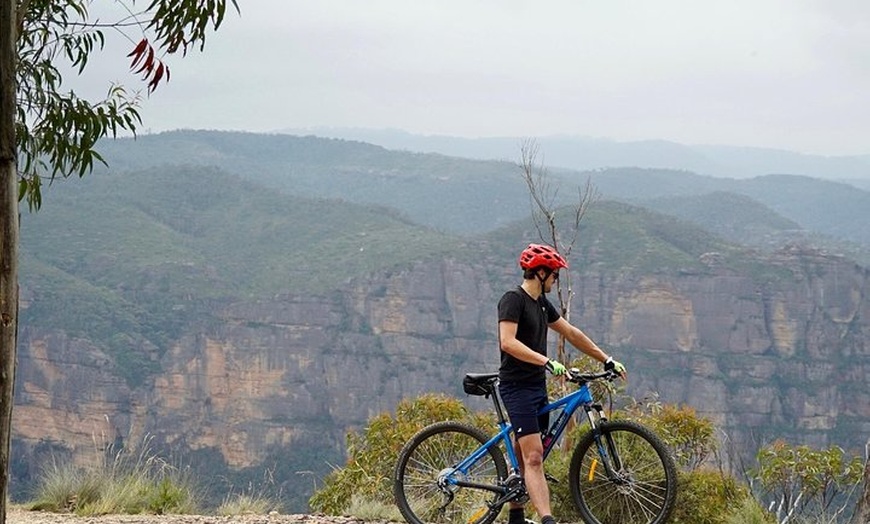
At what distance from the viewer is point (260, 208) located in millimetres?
116250

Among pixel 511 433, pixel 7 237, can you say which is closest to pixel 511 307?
pixel 511 433

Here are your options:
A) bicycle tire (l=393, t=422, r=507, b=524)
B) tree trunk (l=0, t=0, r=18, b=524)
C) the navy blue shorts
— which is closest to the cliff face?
bicycle tire (l=393, t=422, r=507, b=524)

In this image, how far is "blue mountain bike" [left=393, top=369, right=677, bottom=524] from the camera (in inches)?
233

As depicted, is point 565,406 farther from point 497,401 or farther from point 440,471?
point 440,471

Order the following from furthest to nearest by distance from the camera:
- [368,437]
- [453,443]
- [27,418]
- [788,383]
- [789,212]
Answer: [789,212] < [788,383] < [27,418] < [368,437] < [453,443]

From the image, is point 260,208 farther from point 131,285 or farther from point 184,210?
point 131,285

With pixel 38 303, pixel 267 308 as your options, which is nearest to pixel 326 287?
pixel 267 308

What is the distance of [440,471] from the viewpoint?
635 centimetres

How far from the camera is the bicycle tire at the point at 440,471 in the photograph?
6.20 metres

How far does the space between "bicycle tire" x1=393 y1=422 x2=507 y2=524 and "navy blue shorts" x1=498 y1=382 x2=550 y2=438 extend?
0.39 meters

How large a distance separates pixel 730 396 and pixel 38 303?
52.0 meters

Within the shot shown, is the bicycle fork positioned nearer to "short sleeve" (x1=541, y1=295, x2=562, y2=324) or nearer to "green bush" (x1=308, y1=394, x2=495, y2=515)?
"short sleeve" (x1=541, y1=295, x2=562, y2=324)

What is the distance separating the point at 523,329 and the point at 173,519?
3.16m

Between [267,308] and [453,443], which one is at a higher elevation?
[453,443]
